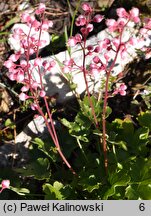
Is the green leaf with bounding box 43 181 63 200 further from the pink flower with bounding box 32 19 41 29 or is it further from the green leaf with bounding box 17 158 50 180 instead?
the pink flower with bounding box 32 19 41 29

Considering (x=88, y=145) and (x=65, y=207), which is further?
(x=88, y=145)

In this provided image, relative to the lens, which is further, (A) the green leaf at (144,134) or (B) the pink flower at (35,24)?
(A) the green leaf at (144,134)

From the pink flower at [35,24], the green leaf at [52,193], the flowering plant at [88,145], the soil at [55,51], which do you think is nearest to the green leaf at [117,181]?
the flowering plant at [88,145]

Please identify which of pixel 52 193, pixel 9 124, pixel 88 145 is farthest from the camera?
pixel 9 124

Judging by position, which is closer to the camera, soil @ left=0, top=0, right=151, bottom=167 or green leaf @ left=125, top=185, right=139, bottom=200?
green leaf @ left=125, top=185, right=139, bottom=200

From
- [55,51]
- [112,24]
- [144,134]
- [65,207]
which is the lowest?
[65,207]

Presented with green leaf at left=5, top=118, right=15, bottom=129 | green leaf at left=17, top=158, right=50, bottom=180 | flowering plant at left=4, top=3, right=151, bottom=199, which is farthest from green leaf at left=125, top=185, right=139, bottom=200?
green leaf at left=5, top=118, right=15, bottom=129

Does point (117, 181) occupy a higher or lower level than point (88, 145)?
lower

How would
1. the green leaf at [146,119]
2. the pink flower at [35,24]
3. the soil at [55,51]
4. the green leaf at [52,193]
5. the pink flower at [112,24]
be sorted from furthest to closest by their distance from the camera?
the soil at [55,51] → the green leaf at [146,119] → the green leaf at [52,193] → the pink flower at [35,24] → the pink flower at [112,24]

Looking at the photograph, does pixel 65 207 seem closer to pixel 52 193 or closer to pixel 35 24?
pixel 52 193

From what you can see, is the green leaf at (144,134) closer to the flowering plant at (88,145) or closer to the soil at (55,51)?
the flowering plant at (88,145)

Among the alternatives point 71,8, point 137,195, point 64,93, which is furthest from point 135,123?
point 71,8

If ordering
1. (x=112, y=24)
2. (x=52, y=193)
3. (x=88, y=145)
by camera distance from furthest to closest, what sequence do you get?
(x=88, y=145) → (x=52, y=193) → (x=112, y=24)

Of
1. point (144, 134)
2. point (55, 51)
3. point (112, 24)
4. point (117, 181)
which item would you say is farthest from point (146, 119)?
point (55, 51)
